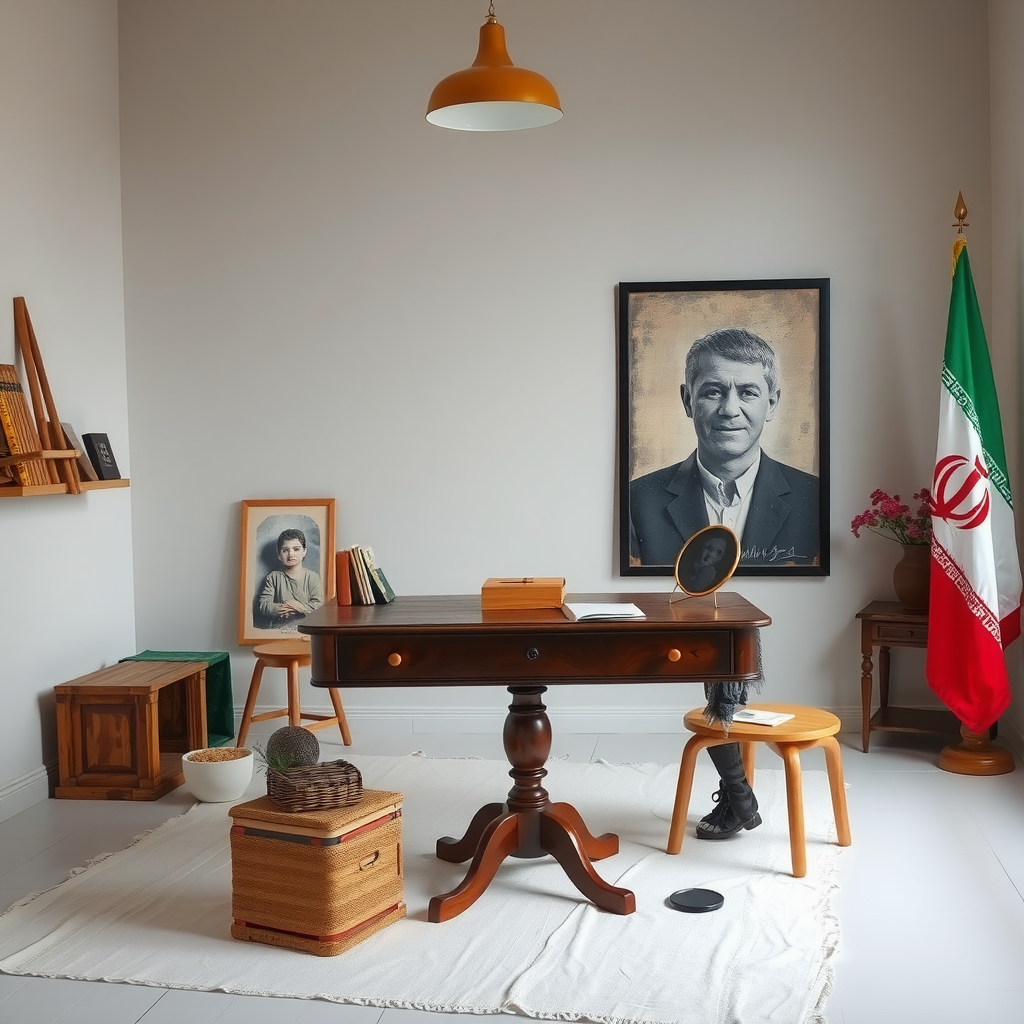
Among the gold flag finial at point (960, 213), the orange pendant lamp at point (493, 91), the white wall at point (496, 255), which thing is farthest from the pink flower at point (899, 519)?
the orange pendant lamp at point (493, 91)

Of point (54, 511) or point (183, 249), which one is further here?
point (183, 249)

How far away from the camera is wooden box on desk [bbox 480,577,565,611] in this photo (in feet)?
10.8

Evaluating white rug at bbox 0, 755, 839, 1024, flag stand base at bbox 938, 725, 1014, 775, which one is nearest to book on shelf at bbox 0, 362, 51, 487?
white rug at bbox 0, 755, 839, 1024

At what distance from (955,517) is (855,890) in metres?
1.84

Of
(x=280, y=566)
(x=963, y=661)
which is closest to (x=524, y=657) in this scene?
(x=963, y=661)

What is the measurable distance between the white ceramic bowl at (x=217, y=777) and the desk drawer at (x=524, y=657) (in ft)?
4.60

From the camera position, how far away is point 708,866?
3.49m

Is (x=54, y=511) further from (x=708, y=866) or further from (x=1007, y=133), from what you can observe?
(x=1007, y=133)

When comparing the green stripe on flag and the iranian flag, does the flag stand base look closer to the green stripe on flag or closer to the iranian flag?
the iranian flag

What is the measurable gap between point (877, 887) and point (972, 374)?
89.8 inches

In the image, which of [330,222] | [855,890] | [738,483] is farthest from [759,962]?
[330,222]

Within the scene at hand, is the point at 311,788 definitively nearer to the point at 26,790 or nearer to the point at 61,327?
the point at 26,790

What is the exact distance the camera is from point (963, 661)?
14.9ft

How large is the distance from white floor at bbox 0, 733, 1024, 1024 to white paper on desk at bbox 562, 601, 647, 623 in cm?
101
